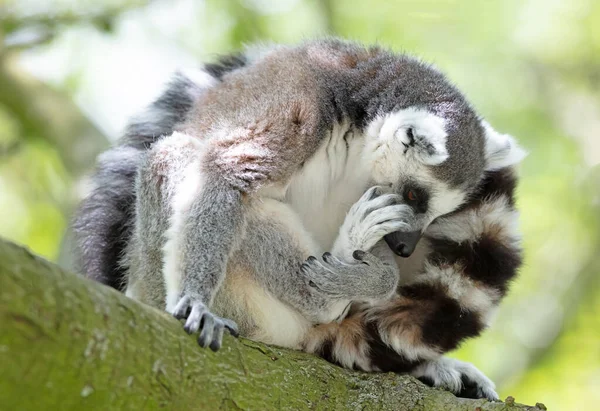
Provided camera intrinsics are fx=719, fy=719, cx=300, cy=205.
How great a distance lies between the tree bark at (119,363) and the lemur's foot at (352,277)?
475 millimetres

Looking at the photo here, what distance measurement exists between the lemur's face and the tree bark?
1240 mm

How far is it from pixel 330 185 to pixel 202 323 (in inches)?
58.3

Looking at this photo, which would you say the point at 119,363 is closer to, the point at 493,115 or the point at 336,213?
the point at 336,213

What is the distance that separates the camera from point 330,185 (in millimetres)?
4387

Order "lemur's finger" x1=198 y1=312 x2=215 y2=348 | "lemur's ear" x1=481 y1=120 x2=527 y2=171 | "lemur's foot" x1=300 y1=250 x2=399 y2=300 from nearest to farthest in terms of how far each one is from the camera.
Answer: "lemur's finger" x1=198 y1=312 x2=215 y2=348, "lemur's foot" x1=300 y1=250 x2=399 y2=300, "lemur's ear" x1=481 y1=120 x2=527 y2=171

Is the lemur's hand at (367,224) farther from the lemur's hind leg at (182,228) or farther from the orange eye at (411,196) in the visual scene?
the lemur's hind leg at (182,228)

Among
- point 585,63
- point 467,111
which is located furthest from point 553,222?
point 467,111

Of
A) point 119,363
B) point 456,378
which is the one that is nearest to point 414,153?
point 456,378

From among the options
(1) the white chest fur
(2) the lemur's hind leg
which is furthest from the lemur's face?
(2) the lemur's hind leg

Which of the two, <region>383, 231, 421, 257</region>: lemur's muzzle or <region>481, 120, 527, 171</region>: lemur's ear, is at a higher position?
<region>481, 120, 527, 171</region>: lemur's ear

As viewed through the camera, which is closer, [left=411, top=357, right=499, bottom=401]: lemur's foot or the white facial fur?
[left=411, top=357, right=499, bottom=401]: lemur's foot

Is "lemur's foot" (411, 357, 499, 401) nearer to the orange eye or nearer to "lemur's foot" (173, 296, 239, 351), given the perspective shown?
the orange eye

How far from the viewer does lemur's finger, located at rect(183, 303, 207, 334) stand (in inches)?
123

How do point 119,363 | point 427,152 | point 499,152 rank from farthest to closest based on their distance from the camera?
point 499,152, point 427,152, point 119,363
